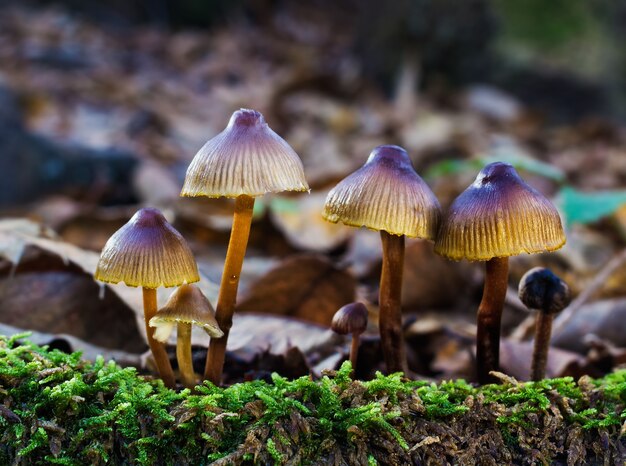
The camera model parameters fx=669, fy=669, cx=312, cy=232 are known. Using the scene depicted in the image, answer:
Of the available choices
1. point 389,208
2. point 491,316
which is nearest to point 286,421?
point 389,208

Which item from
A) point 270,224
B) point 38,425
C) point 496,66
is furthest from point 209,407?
point 496,66

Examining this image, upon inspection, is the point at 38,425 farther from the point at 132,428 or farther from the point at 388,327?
the point at 388,327

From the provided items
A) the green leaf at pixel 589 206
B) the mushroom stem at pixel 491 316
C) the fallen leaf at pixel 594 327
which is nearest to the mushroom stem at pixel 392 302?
the mushroom stem at pixel 491 316

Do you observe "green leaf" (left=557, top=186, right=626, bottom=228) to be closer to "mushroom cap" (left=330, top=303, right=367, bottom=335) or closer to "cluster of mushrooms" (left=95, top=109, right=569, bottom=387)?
"cluster of mushrooms" (left=95, top=109, right=569, bottom=387)

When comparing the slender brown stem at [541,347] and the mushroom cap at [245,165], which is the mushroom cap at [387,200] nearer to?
the mushroom cap at [245,165]

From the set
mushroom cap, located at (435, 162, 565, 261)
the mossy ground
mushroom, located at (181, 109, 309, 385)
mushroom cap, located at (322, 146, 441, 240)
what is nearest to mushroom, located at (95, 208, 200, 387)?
mushroom, located at (181, 109, 309, 385)

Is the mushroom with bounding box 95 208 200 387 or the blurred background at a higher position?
the blurred background
